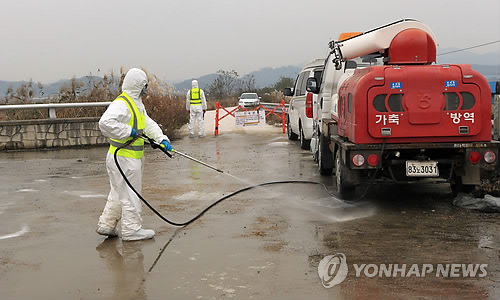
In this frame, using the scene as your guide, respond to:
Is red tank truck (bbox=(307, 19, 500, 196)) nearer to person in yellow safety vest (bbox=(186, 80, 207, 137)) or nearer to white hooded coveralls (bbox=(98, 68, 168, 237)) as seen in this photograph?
white hooded coveralls (bbox=(98, 68, 168, 237))

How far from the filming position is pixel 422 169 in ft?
26.6

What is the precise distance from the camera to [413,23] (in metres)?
8.90

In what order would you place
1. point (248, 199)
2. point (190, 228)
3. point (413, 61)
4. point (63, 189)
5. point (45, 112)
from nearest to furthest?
point (190, 228) < point (413, 61) < point (248, 199) < point (63, 189) < point (45, 112)

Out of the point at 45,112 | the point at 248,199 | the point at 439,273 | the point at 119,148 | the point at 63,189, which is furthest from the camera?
the point at 45,112

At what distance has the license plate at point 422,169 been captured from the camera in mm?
8086

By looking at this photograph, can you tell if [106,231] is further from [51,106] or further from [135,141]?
[51,106]

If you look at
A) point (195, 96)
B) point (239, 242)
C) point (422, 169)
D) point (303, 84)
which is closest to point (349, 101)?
point (422, 169)

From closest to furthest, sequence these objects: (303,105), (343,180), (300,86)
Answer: (343,180)
(303,105)
(300,86)

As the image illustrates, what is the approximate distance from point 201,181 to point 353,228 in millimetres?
A: 4530

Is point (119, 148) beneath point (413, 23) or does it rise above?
beneath

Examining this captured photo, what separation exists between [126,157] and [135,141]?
0.69ft

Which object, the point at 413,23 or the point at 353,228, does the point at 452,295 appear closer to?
the point at 353,228

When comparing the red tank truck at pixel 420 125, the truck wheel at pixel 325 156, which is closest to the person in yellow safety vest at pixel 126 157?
the red tank truck at pixel 420 125

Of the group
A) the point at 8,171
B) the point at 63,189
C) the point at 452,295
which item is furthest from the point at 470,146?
the point at 8,171
